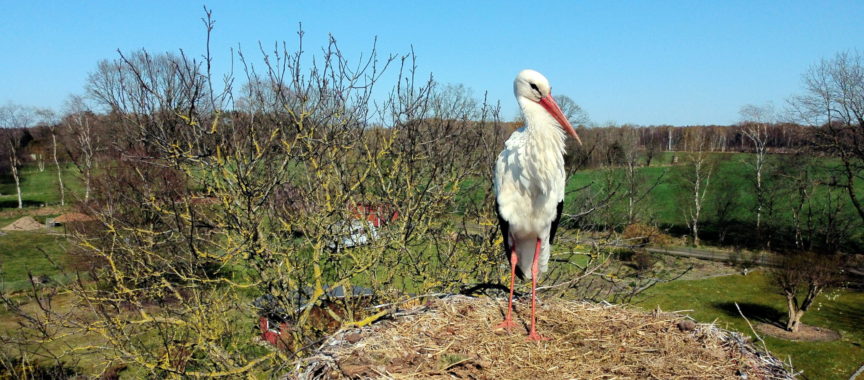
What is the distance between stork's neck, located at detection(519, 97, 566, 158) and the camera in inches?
125

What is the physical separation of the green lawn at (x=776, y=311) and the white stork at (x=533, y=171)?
7919 mm

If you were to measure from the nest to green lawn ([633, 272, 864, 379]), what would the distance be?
788 centimetres

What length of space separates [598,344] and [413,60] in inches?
160

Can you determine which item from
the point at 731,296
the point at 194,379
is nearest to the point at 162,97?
the point at 194,379

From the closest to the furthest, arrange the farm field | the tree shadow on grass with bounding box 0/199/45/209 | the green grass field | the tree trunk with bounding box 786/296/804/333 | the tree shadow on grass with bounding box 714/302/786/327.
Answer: the farm field → the tree trunk with bounding box 786/296/804/333 → the tree shadow on grass with bounding box 714/302/786/327 → the green grass field → the tree shadow on grass with bounding box 0/199/45/209

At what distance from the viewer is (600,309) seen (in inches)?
138

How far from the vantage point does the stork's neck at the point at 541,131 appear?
3174mm

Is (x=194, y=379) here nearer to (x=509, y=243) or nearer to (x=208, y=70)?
(x=208, y=70)

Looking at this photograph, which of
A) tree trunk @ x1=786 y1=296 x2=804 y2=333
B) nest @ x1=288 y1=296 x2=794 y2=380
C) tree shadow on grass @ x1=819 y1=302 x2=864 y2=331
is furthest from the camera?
tree shadow on grass @ x1=819 y1=302 x2=864 y2=331

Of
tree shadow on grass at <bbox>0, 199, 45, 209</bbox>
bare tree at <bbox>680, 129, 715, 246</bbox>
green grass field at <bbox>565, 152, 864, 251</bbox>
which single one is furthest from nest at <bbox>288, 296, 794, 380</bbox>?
tree shadow on grass at <bbox>0, 199, 45, 209</bbox>

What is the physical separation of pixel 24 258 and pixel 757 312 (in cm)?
2625

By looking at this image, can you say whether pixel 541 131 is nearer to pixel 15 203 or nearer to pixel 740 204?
pixel 740 204

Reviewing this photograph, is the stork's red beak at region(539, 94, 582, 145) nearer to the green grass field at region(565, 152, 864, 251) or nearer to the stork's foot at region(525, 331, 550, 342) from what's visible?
the stork's foot at region(525, 331, 550, 342)

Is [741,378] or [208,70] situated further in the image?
[208,70]
